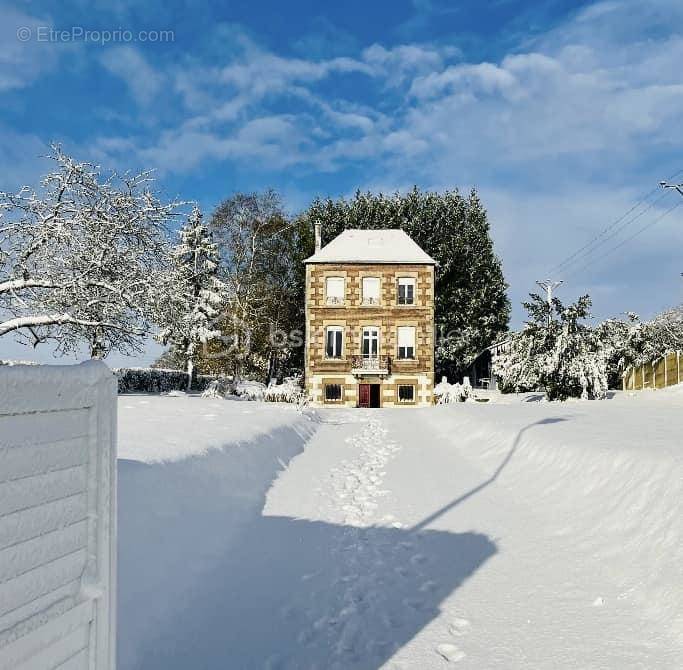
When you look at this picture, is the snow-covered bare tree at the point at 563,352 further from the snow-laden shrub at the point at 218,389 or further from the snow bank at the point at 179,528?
the snow bank at the point at 179,528

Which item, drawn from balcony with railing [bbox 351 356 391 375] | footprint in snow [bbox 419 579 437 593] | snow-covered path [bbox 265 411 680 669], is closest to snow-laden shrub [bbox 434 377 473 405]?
balcony with railing [bbox 351 356 391 375]

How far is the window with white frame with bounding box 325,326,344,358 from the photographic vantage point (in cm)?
3259

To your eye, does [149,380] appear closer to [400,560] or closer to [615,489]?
[400,560]

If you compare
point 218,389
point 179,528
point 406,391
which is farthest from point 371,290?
point 179,528

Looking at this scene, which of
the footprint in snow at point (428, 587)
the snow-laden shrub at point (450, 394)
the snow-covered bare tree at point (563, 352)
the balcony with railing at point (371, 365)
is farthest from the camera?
the snow-laden shrub at point (450, 394)

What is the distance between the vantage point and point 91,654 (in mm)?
2586

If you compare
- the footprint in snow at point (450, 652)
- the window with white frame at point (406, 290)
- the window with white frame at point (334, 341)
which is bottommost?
the footprint in snow at point (450, 652)

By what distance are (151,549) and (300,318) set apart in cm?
3554

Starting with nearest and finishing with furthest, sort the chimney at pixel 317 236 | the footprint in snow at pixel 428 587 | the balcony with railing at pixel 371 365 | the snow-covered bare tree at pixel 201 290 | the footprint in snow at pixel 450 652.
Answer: the footprint in snow at pixel 450 652, the footprint in snow at pixel 428 587, the balcony with railing at pixel 371 365, the snow-covered bare tree at pixel 201 290, the chimney at pixel 317 236

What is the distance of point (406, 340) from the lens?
32.7 meters

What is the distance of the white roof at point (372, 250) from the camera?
107 ft

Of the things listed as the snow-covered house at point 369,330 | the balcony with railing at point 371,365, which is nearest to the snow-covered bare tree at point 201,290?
the snow-covered house at point 369,330

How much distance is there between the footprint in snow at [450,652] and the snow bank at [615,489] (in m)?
1.67

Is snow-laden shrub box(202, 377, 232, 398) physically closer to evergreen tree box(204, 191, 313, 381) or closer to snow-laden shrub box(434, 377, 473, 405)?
evergreen tree box(204, 191, 313, 381)
